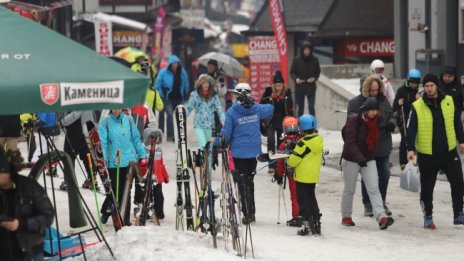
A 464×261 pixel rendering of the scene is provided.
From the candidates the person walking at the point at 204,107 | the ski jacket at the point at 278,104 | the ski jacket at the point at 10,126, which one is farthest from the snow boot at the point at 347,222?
the ski jacket at the point at 278,104

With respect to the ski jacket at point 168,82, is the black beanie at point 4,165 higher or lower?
lower

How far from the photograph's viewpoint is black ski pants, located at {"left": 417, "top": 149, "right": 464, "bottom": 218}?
13938mm

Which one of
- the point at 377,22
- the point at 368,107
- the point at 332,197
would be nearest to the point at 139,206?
the point at 368,107

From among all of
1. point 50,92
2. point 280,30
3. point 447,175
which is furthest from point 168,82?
point 50,92

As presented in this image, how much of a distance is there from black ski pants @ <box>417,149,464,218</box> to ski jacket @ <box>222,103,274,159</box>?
185cm

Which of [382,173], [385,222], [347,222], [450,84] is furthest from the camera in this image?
[450,84]

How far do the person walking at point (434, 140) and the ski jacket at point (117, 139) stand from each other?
9.87 feet

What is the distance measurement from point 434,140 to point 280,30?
13364 millimetres

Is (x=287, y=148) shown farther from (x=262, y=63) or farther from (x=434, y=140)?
(x=262, y=63)

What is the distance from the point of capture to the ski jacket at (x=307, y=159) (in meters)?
13.4

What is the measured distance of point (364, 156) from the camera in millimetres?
13922

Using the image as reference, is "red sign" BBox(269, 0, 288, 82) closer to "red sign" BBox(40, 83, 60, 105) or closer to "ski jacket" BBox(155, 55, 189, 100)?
"ski jacket" BBox(155, 55, 189, 100)

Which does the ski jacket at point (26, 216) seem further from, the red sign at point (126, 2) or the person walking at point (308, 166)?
the red sign at point (126, 2)

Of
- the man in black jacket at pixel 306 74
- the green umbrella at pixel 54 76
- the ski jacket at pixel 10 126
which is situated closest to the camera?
the green umbrella at pixel 54 76
